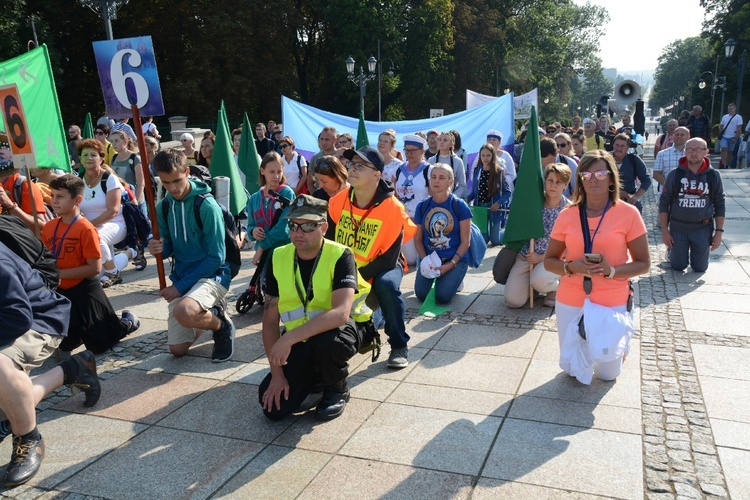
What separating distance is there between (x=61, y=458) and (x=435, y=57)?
38.1 m

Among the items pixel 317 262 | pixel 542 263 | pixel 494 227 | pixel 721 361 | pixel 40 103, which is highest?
pixel 40 103

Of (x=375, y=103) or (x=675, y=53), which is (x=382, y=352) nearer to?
(x=375, y=103)

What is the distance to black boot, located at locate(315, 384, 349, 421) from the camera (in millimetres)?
4164

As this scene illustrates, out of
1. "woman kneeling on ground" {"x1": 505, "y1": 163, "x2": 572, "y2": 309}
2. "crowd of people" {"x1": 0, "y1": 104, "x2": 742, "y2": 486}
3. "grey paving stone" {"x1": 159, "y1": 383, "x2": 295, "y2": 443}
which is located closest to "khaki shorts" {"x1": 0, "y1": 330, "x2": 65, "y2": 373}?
"crowd of people" {"x1": 0, "y1": 104, "x2": 742, "y2": 486}

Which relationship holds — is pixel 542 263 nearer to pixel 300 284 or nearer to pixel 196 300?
pixel 300 284

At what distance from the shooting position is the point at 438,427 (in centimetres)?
405

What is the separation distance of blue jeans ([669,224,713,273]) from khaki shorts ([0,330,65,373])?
7.17m

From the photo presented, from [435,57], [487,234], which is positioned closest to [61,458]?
[487,234]

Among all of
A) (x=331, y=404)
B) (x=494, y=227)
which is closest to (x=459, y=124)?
(x=494, y=227)

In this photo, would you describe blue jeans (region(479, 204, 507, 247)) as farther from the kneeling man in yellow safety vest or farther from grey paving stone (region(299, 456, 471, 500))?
grey paving stone (region(299, 456, 471, 500))

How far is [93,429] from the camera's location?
4.17 meters

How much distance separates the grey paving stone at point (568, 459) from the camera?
3.38 metres

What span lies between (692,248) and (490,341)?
388 centimetres

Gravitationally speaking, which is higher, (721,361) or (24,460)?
(24,460)
